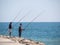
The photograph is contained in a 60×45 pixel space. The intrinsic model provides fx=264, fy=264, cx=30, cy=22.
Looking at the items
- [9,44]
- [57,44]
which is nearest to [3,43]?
[9,44]

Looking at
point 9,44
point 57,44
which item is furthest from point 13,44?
point 57,44

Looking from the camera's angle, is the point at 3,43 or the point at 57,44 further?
the point at 57,44

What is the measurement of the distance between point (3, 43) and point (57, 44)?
500cm

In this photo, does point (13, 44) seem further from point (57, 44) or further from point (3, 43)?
point (57, 44)

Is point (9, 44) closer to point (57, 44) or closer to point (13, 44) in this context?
point (13, 44)

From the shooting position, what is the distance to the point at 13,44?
485cm

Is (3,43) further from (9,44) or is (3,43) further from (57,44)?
(57,44)

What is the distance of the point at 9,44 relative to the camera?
4793 mm

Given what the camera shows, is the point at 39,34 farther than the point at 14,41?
Yes

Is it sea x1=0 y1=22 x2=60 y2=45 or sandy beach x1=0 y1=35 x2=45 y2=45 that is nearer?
sandy beach x1=0 y1=35 x2=45 y2=45

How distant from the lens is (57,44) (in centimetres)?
957

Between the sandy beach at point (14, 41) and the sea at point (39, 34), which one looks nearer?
the sandy beach at point (14, 41)

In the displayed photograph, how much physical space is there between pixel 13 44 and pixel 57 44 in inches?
193

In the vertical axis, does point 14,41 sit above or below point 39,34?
above
